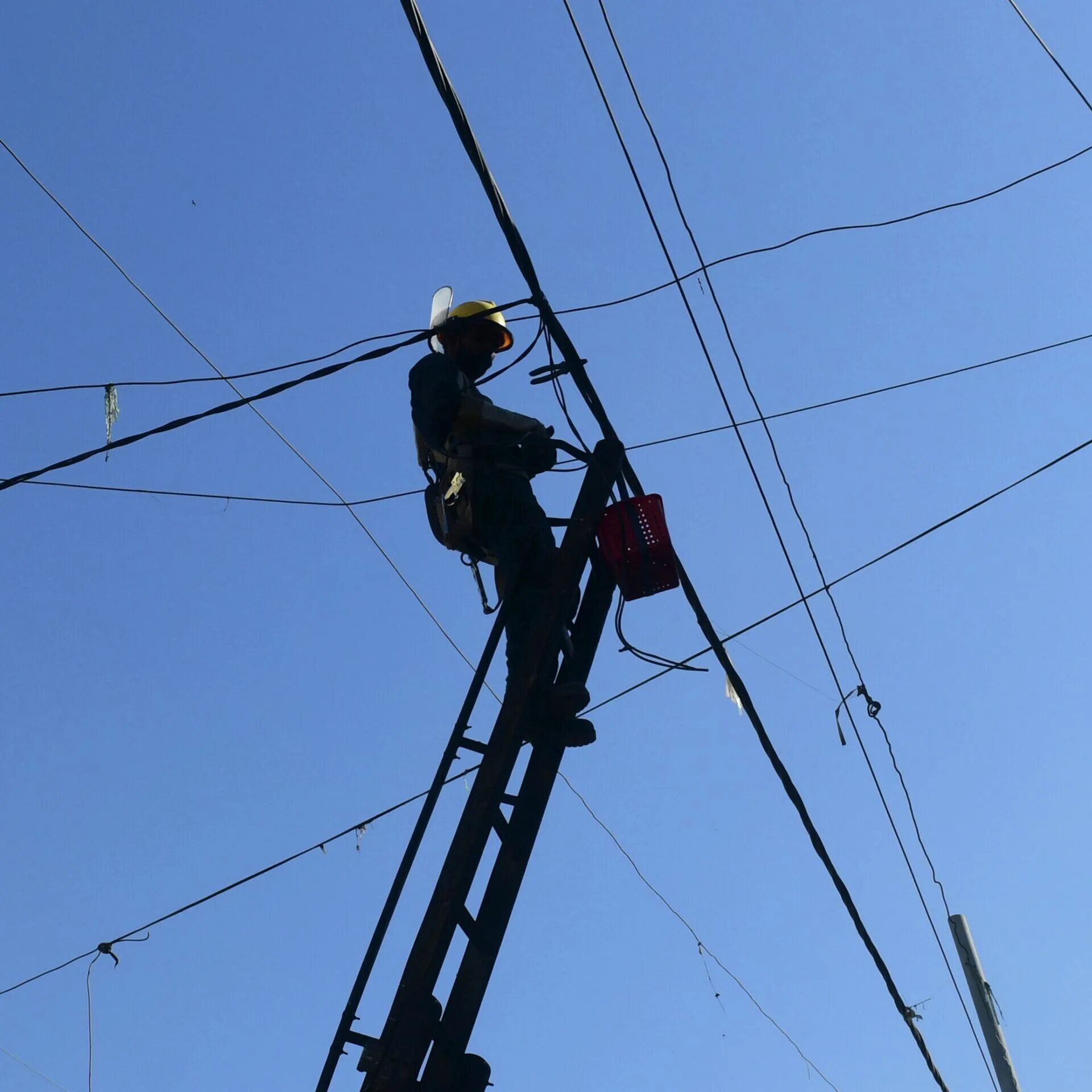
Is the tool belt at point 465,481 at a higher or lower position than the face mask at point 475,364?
lower

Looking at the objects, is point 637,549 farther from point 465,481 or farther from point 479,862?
point 479,862

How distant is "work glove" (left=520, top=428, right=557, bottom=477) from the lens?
543 cm

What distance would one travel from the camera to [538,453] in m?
5.54

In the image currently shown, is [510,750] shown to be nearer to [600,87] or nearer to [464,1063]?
[464,1063]

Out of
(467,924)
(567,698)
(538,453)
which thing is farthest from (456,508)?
(467,924)

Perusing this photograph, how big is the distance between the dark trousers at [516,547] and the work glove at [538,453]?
5.0 inches

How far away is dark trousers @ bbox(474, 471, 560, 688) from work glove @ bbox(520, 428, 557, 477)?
5.0 inches

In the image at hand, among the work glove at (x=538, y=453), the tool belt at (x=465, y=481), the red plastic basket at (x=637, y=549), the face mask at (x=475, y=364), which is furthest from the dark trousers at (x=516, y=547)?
the face mask at (x=475, y=364)

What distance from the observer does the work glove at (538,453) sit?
214 inches

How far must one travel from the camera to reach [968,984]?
9.64 m

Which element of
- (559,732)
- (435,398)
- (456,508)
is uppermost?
(435,398)

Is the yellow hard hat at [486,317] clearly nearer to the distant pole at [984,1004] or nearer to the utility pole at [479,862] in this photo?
the utility pole at [479,862]

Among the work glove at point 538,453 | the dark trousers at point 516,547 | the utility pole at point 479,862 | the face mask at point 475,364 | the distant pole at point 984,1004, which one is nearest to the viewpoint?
the utility pole at point 479,862

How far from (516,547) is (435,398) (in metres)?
0.63
